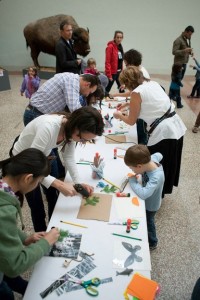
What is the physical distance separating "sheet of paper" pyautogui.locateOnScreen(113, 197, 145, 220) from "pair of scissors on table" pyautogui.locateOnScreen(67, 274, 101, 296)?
0.44m

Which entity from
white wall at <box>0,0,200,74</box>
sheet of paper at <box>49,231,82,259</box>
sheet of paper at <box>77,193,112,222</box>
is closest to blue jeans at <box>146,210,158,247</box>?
sheet of paper at <box>77,193,112,222</box>

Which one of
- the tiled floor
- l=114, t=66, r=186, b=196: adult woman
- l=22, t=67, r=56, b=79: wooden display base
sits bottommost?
the tiled floor

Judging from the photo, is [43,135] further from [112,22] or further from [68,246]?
[112,22]

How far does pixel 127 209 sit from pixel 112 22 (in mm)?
6464

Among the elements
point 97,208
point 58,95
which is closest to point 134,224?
point 97,208

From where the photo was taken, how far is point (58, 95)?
7.30 feet

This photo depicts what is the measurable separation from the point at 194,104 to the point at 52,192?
14.5 feet

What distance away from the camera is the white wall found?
6.57 metres

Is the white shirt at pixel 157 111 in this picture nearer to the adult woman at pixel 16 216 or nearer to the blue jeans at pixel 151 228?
the blue jeans at pixel 151 228

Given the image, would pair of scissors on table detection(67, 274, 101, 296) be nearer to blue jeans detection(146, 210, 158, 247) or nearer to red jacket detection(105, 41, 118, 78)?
blue jeans detection(146, 210, 158, 247)

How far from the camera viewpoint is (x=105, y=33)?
689 centimetres

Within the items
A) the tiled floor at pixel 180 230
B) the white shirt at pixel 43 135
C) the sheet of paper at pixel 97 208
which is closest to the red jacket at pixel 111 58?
the tiled floor at pixel 180 230

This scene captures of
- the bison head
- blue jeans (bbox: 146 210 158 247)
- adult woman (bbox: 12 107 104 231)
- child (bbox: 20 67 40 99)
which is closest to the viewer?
adult woman (bbox: 12 107 104 231)

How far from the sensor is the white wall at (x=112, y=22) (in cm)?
657
